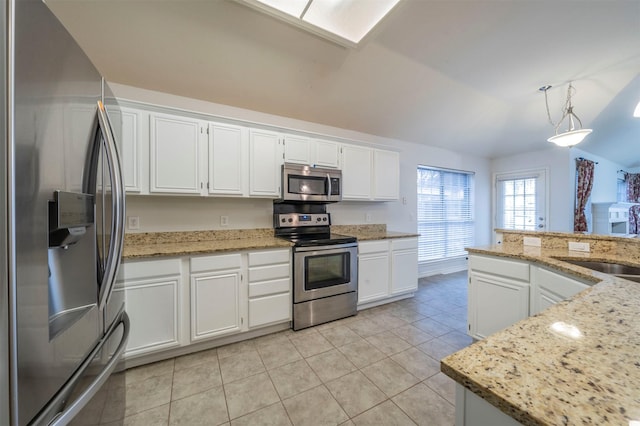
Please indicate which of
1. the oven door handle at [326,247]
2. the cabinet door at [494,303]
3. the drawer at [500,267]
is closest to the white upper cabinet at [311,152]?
the oven door handle at [326,247]

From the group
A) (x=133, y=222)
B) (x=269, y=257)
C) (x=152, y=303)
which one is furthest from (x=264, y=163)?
(x=152, y=303)

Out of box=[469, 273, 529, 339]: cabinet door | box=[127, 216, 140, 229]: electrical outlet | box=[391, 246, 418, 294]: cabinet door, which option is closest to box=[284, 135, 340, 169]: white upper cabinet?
box=[391, 246, 418, 294]: cabinet door

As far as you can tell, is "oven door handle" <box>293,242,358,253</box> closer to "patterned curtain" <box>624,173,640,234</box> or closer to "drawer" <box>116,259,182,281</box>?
"drawer" <box>116,259,182,281</box>

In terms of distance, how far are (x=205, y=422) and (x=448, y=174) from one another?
4990mm

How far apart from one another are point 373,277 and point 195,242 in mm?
2061

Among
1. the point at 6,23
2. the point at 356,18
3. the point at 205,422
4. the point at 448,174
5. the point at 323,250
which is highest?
the point at 356,18

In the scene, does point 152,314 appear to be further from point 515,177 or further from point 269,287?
point 515,177

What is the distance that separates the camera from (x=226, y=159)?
7.93ft

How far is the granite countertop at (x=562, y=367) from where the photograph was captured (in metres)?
0.43

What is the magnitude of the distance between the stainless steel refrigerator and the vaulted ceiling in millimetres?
1470

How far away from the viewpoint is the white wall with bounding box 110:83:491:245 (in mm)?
2352

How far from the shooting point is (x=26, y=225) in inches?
22.4

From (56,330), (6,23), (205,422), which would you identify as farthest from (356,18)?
(205,422)

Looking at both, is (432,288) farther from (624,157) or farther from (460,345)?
(624,157)
